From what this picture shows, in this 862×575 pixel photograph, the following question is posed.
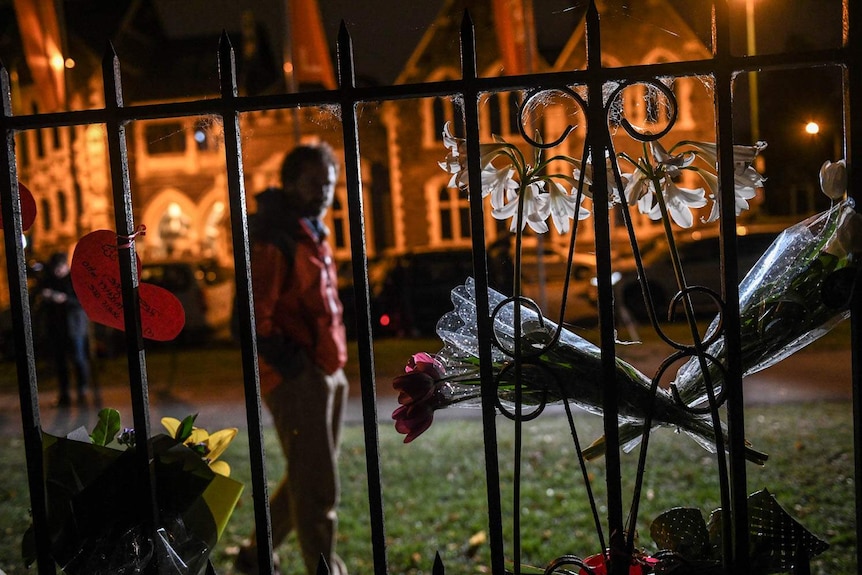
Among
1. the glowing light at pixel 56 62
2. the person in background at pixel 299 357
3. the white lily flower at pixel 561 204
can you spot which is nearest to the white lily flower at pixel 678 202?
the white lily flower at pixel 561 204

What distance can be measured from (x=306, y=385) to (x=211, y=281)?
40.6 feet

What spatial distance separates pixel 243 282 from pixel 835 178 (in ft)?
3.57

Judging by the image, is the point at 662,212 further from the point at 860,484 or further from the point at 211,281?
the point at 211,281

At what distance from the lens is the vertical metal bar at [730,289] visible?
1.22m

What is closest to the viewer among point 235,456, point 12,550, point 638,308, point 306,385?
point 306,385

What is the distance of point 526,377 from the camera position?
51.9 inches

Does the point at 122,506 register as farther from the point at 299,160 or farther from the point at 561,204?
the point at 299,160

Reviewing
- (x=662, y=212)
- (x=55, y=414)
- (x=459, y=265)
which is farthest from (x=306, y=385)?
(x=459, y=265)

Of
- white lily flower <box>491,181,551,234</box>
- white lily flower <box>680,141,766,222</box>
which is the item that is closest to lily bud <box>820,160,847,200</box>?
white lily flower <box>680,141,766,222</box>

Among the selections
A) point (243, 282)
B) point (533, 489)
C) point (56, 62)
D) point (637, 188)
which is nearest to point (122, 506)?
point (243, 282)

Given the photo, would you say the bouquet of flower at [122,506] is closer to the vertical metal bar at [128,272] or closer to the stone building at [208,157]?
the vertical metal bar at [128,272]

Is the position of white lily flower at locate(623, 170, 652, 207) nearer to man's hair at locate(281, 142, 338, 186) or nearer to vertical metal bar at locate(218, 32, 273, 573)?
vertical metal bar at locate(218, 32, 273, 573)

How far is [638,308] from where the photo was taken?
10.2 m

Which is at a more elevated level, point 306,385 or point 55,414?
point 306,385
